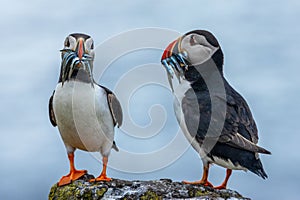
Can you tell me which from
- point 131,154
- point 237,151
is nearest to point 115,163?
point 131,154

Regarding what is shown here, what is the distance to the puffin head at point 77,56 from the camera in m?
9.45

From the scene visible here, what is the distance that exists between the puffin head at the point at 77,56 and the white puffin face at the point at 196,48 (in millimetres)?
1646

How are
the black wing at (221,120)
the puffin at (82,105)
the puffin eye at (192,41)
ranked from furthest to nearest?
the puffin eye at (192,41), the puffin at (82,105), the black wing at (221,120)

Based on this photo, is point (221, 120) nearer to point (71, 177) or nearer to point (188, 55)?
point (188, 55)

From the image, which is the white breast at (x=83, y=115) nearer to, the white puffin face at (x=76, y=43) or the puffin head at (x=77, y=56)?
the puffin head at (x=77, y=56)

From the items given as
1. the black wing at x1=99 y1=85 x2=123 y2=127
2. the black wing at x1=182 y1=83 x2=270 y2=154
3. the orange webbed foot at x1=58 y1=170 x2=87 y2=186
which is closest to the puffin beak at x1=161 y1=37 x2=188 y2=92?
the black wing at x1=182 y1=83 x2=270 y2=154

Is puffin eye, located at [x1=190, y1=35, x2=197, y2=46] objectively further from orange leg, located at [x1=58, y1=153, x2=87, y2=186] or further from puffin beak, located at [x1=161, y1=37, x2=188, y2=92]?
orange leg, located at [x1=58, y1=153, x2=87, y2=186]

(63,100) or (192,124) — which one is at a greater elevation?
(63,100)

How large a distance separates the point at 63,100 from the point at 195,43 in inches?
100.0

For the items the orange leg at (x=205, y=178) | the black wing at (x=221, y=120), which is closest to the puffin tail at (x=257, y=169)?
the black wing at (x=221, y=120)

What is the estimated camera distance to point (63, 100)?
9727mm

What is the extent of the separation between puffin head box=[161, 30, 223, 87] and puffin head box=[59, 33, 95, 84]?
1342 millimetres

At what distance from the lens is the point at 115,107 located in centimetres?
1012

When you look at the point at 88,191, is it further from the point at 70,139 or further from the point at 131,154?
the point at 131,154
